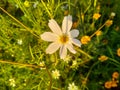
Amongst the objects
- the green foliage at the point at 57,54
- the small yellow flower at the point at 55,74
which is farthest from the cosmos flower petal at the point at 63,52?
the small yellow flower at the point at 55,74

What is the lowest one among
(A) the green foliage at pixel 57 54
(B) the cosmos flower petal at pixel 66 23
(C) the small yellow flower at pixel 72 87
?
(C) the small yellow flower at pixel 72 87

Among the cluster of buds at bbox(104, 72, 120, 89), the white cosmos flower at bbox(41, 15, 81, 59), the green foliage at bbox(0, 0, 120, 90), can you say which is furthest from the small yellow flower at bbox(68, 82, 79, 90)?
the white cosmos flower at bbox(41, 15, 81, 59)

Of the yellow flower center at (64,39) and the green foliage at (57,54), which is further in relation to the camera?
the green foliage at (57,54)

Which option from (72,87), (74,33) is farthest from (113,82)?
(74,33)

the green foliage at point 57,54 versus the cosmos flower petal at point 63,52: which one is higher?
the green foliage at point 57,54

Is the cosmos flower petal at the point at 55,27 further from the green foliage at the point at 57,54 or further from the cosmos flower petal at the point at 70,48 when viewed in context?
the green foliage at the point at 57,54

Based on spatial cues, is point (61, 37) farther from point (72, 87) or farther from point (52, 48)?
point (72, 87)

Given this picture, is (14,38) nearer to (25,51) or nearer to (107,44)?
(25,51)

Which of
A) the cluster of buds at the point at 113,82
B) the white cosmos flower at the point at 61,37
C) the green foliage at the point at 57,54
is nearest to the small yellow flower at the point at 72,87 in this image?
the green foliage at the point at 57,54

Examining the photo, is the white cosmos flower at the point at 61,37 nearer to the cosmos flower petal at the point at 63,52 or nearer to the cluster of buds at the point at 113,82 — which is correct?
the cosmos flower petal at the point at 63,52

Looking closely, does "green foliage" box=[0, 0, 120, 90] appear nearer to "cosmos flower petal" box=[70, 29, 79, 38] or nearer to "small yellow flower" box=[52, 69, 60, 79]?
"small yellow flower" box=[52, 69, 60, 79]
